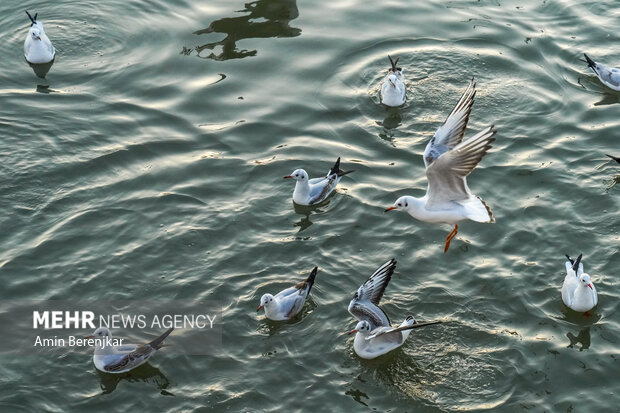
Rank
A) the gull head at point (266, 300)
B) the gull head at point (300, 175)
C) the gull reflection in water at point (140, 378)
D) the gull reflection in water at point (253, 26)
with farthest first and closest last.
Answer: the gull reflection in water at point (253, 26) < the gull head at point (300, 175) < the gull head at point (266, 300) < the gull reflection in water at point (140, 378)

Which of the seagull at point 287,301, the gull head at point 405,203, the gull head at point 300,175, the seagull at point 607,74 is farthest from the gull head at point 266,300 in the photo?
the seagull at point 607,74

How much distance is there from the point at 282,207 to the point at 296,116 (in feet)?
9.23

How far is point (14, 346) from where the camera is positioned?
1270cm

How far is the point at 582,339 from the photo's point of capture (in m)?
13.1

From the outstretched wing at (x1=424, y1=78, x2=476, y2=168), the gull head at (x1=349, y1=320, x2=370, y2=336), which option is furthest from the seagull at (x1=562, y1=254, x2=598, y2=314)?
the gull head at (x1=349, y1=320, x2=370, y2=336)

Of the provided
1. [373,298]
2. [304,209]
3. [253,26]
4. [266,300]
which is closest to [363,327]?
[373,298]

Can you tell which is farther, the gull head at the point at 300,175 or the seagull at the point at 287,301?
the gull head at the point at 300,175

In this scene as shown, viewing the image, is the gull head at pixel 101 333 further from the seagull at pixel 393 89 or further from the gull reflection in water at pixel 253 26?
the gull reflection in water at pixel 253 26

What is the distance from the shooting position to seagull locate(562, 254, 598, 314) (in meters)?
13.0

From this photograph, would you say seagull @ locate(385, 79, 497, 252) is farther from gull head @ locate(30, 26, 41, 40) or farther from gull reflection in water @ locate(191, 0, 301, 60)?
gull head @ locate(30, 26, 41, 40)

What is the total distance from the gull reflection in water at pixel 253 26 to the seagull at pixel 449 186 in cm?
755

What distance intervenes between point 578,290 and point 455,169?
246cm

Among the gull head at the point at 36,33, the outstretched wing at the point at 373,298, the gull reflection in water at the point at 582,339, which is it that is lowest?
the gull reflection in water at the point at 582,339

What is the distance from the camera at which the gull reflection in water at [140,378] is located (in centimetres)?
1214
